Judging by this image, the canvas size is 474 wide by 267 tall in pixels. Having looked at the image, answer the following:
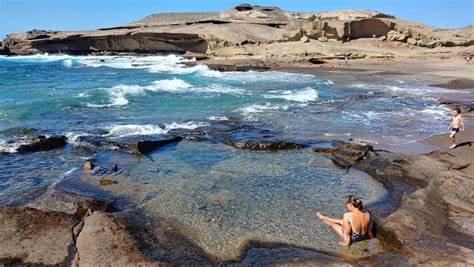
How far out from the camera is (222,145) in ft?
48.0

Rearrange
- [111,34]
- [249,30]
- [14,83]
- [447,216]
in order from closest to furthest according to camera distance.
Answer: [447,216]
[14,83]
[249,30]
[111,34]

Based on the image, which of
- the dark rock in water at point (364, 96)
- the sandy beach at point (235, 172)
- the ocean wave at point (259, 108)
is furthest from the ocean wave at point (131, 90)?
the dark rock in water at point (364, 96)

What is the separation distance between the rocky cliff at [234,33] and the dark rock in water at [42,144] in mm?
39217

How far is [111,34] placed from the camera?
68312 millimetres

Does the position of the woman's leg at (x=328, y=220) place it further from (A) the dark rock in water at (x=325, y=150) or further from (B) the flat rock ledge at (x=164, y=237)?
(A) the dark rock in water at (x=325, y=150)

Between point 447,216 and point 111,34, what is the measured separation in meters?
65.9

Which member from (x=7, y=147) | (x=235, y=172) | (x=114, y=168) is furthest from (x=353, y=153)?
(x=7, y=147)

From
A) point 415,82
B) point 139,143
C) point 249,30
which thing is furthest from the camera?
point 249,30

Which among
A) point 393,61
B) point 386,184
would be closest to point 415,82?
point 393,61

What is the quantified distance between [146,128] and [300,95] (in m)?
11.5

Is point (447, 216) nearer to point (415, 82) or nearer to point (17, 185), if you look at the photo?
point (17, 185)

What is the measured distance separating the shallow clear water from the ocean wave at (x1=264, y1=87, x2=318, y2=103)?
11 cm

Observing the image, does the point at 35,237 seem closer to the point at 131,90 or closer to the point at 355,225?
the point at 355,225

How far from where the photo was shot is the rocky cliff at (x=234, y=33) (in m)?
49.7
